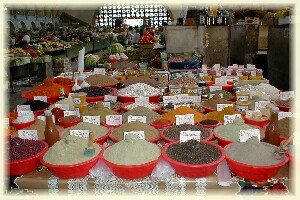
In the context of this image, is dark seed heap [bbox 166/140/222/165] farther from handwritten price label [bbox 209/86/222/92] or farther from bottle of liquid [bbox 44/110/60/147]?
handwritten price label [bbox 209/86/222/92]

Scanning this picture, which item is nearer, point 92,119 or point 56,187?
point 56,187

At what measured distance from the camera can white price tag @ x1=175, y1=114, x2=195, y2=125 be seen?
225 cm

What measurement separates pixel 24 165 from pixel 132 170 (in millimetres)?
615

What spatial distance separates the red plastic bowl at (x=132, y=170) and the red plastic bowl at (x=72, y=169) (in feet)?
0.26

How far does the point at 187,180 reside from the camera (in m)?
1.69

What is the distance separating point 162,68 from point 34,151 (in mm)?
2922

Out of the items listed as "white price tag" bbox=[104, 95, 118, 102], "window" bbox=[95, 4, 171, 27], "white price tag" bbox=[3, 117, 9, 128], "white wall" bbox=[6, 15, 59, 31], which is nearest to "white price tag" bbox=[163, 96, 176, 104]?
"white price tag" bbox=[104, 95, 118, 102]

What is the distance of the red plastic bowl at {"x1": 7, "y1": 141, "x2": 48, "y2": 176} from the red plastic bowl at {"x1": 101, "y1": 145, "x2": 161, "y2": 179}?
0.40 meters

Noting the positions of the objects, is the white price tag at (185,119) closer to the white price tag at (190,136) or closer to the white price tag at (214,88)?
the white price tag at (190,136)

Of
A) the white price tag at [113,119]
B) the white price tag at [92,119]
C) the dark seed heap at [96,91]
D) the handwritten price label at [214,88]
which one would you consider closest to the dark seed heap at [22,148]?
the white price tag at [92,119]

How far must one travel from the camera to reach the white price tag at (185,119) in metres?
2.25

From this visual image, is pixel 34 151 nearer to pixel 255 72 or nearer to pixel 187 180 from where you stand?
pixel 187 180

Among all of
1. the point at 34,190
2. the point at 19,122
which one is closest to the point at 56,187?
the point at 34,190

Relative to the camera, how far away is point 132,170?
5.43 ft
